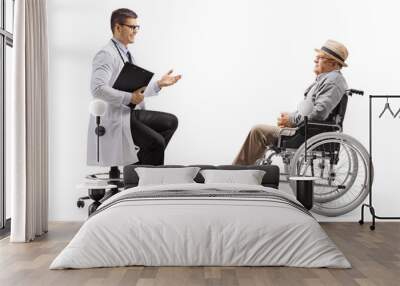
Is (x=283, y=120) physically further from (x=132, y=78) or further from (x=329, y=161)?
(x=132, y=78)

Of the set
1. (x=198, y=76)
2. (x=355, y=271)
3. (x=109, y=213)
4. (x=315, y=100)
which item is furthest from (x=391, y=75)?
(x=109, y=213)

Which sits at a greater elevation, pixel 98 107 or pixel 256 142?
pixel 98 107

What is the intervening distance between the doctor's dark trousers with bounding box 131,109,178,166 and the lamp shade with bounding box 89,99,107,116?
0.30 meters

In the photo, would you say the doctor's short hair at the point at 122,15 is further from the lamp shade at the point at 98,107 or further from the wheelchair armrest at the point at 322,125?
the wheelchair armrest at the point at 322,125

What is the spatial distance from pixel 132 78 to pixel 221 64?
922 mm

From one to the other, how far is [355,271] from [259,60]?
283 cm

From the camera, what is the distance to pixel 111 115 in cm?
574

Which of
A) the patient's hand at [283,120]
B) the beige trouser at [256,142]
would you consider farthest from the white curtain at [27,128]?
the patient's hand at [283,120]

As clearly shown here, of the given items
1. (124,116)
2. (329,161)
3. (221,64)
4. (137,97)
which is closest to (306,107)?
(329,161)

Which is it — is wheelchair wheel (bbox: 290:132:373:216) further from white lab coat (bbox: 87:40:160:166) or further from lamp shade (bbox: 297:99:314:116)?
white lab coat (bbox: 87:40:160:166)

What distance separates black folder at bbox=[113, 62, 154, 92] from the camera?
18.6 ft

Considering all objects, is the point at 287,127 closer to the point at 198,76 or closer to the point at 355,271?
the point at 198,76

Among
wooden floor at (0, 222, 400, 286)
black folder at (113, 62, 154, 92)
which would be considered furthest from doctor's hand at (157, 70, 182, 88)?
wooden floor at (0, 222, 400, 286)

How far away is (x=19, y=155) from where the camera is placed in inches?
186
